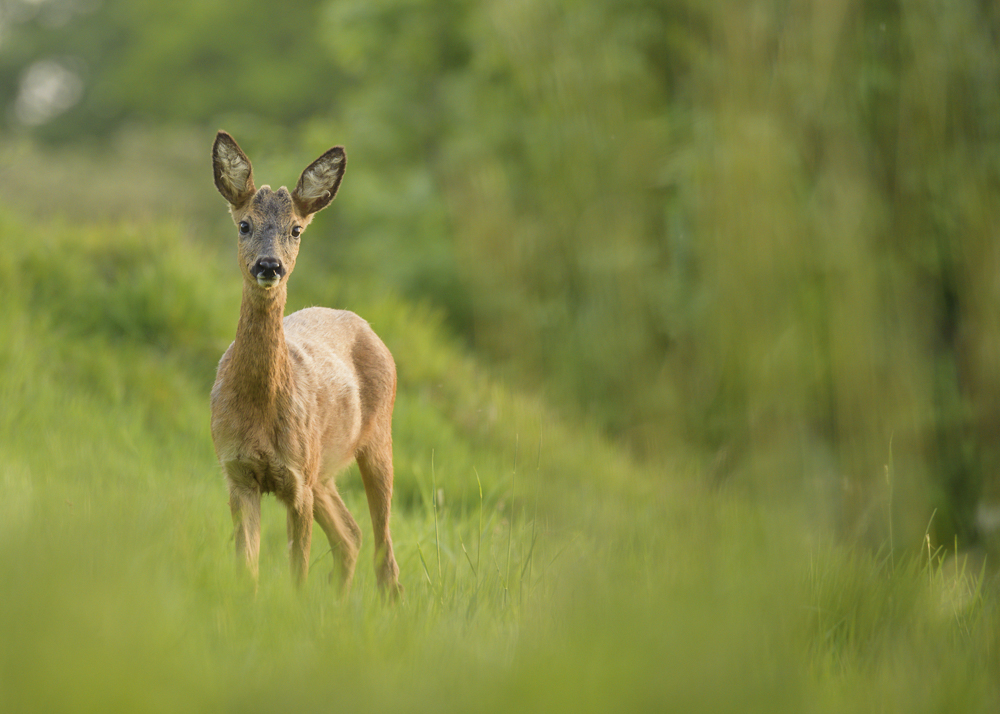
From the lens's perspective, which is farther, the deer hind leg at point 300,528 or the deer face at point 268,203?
the deer hind leg at point 300,528

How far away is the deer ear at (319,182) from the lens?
3.84m

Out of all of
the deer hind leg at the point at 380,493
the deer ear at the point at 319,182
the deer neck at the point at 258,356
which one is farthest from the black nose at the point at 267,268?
the deer hind leg at the point at 380,493

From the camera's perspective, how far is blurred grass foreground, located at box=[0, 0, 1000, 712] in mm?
2389

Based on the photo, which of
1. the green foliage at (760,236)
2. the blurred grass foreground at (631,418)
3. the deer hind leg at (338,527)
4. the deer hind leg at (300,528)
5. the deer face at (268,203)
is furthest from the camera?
the deer hind leg at (338,527)

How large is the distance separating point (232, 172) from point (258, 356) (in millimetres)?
772

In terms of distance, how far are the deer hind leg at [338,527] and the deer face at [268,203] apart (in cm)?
122

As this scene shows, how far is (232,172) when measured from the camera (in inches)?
→ 153

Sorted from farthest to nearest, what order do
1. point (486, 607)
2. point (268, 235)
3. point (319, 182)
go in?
point (319, 182)
point (268, 235)
point (486, 607)

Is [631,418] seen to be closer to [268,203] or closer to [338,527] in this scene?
[268,203]

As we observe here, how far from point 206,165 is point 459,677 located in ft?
76.3

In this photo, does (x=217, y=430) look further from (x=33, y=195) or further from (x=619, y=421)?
(x=33, y=195)

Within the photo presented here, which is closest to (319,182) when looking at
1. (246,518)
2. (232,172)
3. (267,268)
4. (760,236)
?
(232,172)

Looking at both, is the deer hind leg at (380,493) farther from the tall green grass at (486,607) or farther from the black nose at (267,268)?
the black nose at (267,268)

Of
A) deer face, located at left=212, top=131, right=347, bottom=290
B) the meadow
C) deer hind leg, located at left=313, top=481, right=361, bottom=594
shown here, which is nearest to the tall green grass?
the meadow
